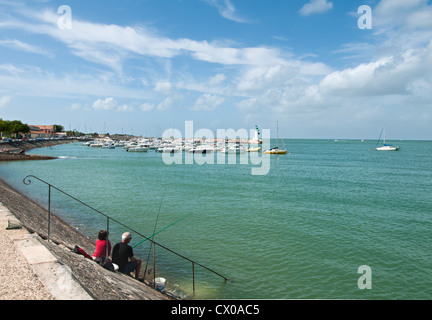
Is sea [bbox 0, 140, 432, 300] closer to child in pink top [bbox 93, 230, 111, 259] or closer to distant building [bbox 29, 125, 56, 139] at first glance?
child in pink top [bbox 93, 230, 111, 259]

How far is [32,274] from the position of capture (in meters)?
5.88

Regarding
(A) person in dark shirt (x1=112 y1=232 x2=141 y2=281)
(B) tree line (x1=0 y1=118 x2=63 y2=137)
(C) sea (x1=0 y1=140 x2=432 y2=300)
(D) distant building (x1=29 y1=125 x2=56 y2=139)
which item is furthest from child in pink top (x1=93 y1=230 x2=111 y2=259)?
(D) distant building (x1=29 y1=125 x2=56 y2=139)

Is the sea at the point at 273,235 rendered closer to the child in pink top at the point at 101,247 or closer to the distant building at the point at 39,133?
the child in pink top at the point at 101,247

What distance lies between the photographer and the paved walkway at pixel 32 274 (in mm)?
5113

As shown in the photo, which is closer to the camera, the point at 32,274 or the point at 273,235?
the point at 32,274

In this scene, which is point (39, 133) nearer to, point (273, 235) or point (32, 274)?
point (273, 235)

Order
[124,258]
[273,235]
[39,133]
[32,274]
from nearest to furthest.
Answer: [32,274] → [124,258] → [273,235] → [39,133]

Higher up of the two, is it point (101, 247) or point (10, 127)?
point (10, 127)

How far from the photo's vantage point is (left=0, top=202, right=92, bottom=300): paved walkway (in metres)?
5.11

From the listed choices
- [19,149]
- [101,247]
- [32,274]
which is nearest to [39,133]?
[19,149]

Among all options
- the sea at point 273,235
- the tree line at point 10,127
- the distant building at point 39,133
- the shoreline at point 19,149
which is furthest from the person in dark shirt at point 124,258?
the distant building at point 39,133
